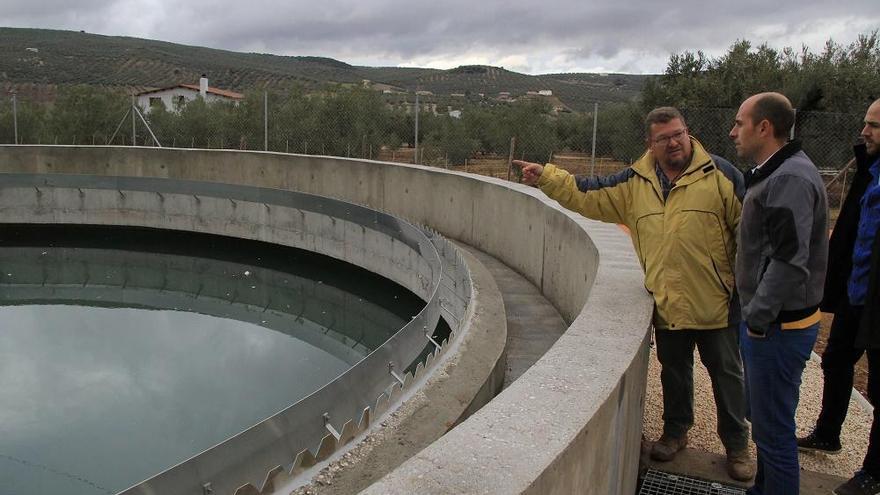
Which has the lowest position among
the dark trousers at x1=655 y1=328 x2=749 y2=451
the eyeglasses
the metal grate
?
the metal grate

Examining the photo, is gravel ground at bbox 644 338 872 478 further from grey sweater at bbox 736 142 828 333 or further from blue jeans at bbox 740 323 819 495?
grey sweater at bbox 736 142 828 333

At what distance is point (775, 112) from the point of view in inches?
110

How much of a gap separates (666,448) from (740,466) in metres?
0.34

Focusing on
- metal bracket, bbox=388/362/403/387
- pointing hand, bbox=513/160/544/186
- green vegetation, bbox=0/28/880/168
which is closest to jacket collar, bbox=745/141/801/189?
pointing hand, bbox=513/160/544/186

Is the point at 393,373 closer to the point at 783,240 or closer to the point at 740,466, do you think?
the point at 740,466

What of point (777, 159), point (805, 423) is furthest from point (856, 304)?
point (805, 423)

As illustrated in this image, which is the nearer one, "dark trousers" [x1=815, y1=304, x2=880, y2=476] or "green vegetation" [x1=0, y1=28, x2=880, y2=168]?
"dark trousers" [x1=815, y1=304, x2=880, y2=476]

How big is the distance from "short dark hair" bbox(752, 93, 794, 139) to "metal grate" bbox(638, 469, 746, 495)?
63.2 inches

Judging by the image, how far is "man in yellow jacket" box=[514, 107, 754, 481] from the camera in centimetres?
324

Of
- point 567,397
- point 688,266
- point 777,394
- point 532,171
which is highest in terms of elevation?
point 532,171

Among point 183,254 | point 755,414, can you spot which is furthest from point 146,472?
point 183,254

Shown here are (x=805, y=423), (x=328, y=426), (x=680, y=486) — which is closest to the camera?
(x=680, y=486)

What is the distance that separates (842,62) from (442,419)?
1755 cm

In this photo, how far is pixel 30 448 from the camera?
650cm
